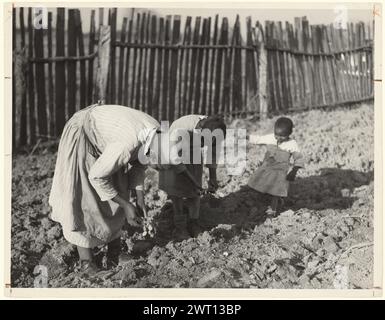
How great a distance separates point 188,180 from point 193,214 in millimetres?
285

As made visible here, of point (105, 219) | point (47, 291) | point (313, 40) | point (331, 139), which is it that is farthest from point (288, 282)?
point (313, 40)

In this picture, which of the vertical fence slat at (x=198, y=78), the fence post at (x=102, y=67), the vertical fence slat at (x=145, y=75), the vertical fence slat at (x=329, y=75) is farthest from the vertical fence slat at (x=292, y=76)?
the fence post at (x=102, y=67)

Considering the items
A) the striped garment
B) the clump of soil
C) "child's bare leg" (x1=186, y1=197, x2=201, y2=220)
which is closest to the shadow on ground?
the clump of soil

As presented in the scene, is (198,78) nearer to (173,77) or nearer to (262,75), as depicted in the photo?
(173,77)

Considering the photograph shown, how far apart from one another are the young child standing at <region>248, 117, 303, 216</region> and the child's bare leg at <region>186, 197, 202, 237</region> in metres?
0.58

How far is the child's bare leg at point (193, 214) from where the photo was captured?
Result: 395 centimetres

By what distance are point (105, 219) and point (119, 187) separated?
23 cm

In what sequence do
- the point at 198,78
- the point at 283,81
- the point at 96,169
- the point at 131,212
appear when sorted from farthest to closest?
the point at 283,81
the point at 198,78
the point at 131,212
the point at 96,169

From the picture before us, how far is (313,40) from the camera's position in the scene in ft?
20.8

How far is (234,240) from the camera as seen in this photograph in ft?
13.0

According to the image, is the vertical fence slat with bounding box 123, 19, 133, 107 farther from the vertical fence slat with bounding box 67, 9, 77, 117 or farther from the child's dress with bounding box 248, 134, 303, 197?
the child's dress with bounding box 248, 134, 303, 197

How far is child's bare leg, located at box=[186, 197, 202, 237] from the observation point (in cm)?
395

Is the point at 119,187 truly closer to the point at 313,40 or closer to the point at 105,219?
the point at 105,219

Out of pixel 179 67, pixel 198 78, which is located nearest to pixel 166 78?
pixel 179 67
